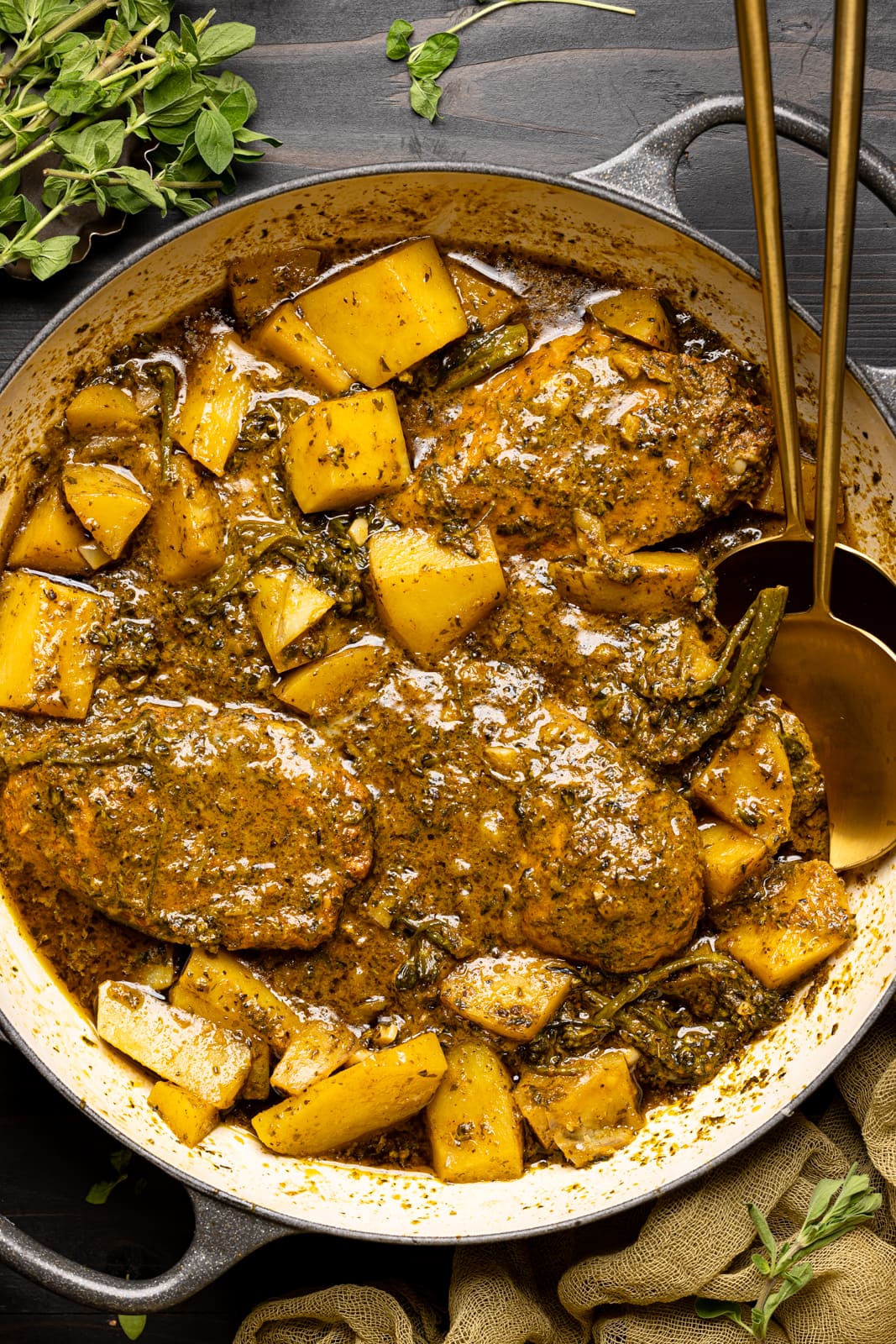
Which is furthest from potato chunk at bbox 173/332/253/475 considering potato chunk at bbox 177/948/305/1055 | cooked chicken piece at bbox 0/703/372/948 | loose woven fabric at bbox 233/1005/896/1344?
loose woven fabric at bbox 233/1005/896/1344

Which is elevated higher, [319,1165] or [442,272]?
[442,272]

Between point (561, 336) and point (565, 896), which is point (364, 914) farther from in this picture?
point (561, 336)

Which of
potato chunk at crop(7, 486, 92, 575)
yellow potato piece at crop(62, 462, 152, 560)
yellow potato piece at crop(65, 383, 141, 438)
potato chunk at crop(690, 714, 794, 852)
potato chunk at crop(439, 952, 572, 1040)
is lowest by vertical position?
potato chunk at crop(439, 952, 572, 1040)

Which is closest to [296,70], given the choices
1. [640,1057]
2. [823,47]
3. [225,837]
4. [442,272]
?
[442,272]

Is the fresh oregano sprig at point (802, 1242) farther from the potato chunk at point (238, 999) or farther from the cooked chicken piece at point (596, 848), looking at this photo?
the potato chunk at point (238, 999)

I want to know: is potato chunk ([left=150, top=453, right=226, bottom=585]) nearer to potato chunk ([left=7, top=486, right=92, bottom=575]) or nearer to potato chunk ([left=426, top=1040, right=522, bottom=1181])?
potato chunk ([left=7, top=486, right=92, bottom=575])

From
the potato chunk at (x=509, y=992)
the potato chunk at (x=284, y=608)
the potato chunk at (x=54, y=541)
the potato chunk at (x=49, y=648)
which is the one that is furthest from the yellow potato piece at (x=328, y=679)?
the potato chunk at (x=509, y=992)
